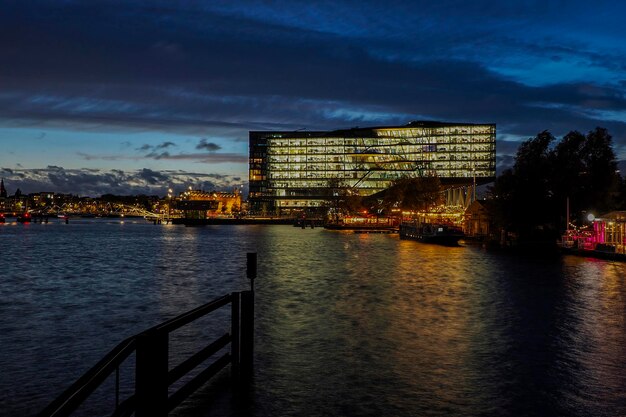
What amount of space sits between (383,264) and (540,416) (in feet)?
139

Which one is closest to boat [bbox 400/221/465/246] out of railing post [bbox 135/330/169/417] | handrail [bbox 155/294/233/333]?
handrail [bbox 155/294/233/333]

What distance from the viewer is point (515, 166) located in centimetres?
8794

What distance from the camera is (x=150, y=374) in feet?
29.5

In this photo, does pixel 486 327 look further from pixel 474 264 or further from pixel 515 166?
pixel 515 166

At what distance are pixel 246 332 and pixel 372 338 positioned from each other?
247 inches

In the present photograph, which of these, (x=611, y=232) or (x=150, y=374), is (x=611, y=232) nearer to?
(x=611, y=232)

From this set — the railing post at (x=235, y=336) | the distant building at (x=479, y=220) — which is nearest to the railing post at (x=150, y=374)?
the railing post at (x=235, y=336)

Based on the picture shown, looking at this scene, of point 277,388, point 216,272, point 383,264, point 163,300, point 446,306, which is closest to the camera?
point 277,388

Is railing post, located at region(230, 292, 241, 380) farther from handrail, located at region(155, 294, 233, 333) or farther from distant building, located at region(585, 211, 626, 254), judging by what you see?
distant building, located at region(585, 211, 626, 254)

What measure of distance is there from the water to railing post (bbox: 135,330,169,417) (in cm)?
300

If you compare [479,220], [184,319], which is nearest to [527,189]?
[479,220]

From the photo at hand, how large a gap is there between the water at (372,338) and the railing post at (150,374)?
3.00m

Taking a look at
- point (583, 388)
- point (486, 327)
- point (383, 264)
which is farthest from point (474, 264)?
point (583, 388)

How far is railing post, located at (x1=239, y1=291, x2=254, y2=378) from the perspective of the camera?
14.1m
